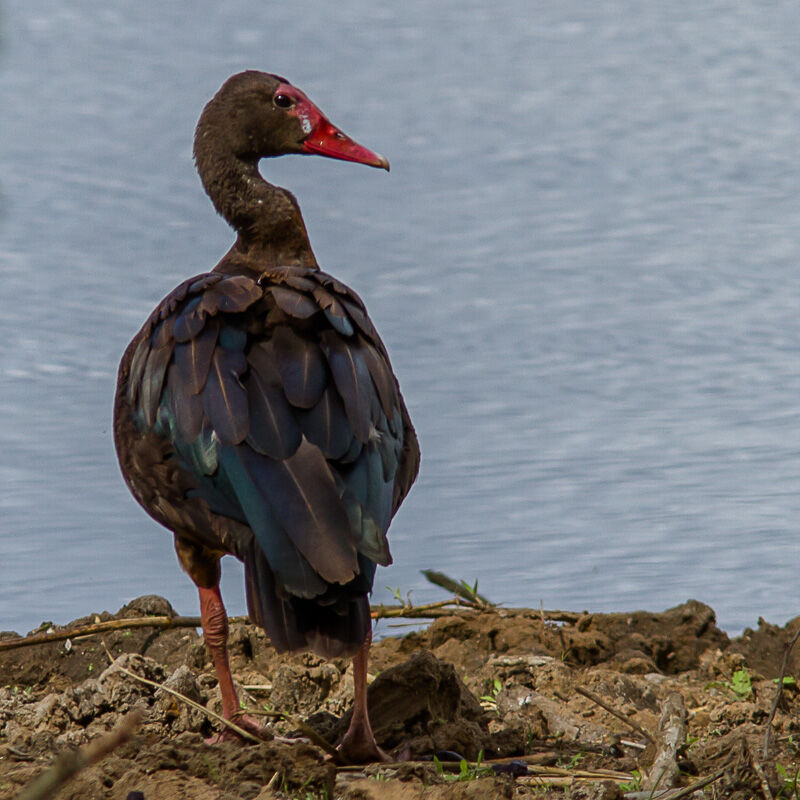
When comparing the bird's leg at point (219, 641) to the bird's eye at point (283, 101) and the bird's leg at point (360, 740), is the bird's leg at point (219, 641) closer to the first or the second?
the bird's leg at point (360, 740)

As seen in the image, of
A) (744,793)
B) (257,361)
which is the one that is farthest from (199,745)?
(744,793)

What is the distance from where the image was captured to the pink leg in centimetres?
405

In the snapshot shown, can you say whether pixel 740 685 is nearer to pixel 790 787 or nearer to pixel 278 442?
pixel 790 787

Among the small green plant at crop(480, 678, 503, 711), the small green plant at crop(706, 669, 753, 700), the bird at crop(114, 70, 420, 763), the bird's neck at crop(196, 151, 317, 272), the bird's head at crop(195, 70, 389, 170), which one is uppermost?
the bird's head at crop(195, 70, 389, 170)

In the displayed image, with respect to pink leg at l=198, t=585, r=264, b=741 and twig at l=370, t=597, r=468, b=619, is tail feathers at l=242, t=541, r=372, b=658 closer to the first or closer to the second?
pink leg at l=198, t=585, r=264, b=741

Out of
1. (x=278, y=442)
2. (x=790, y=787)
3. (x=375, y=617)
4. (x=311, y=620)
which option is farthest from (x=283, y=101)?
(x=790, y=787)

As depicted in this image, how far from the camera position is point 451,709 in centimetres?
389

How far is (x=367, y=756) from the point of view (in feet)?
12.1

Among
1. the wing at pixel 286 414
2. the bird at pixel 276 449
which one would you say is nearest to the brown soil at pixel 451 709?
the bird at pixel 276 449

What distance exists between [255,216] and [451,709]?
2.08 metres

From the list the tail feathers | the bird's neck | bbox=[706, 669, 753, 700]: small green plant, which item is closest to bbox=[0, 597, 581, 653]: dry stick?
bbox=[706, 669, 753, 700]: small green plant

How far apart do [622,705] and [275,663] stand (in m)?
1.29

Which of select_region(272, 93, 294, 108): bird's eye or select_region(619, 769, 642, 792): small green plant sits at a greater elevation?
select_region(272, 93, 294, 108): bird's eye

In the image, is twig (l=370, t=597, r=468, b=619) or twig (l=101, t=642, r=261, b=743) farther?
twig (l=370, t=597, r=468, b=619)
